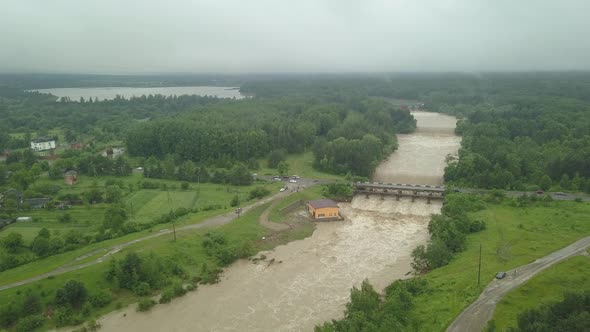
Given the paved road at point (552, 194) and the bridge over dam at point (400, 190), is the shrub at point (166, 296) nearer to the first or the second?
the bridge over dam at point (400, 190)

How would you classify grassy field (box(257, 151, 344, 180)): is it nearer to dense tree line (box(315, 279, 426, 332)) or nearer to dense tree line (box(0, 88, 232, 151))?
dense tree line (box(315, 279, 426, 332))

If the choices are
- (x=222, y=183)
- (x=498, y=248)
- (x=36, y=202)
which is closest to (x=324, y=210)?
(x=498, y=248)

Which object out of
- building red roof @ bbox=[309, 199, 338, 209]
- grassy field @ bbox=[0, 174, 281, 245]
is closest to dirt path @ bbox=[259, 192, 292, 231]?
grassy field @ bbox=[0, 174, 281, 245]

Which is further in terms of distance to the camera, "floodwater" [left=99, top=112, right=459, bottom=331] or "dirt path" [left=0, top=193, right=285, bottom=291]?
"dirt path" [left=0, top=193, right=285, bottom=291]

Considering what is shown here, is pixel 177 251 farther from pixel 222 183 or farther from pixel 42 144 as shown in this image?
pixel 42 144

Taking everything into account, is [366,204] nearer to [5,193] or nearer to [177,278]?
[177,278]

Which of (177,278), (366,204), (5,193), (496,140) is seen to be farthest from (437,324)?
(496,140)
